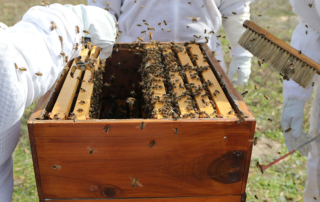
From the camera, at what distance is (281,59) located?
2.25 metres

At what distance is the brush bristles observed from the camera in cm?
217

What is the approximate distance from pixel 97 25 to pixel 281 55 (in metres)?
1.42

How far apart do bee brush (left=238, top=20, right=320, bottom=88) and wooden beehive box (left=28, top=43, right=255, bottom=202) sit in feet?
2.28

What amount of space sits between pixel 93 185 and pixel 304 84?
1.78 meters

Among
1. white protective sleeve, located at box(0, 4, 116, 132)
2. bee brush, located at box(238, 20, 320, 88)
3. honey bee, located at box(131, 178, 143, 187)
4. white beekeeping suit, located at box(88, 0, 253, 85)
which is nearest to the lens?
white protective sleeve, located at box(0, 4, 116, 132)

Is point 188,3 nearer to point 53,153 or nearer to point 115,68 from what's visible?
point 115,68

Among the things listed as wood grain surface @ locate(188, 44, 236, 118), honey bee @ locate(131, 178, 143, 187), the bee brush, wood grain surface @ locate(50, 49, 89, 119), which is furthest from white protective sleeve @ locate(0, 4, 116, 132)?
the bee brush

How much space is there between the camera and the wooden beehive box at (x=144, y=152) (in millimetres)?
1476

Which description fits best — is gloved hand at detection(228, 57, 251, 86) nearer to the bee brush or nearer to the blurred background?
the blurred background

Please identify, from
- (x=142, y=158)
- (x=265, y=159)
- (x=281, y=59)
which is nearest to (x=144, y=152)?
(x=142, y=158)

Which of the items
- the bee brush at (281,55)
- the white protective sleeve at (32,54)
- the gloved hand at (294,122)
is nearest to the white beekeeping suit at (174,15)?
the bee brush at (281,55)

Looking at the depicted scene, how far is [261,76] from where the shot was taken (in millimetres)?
6488

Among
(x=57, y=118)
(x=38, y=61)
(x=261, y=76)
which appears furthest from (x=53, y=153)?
(x=261, y=76)

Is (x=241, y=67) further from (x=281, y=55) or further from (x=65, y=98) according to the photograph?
(x=65, y=98)
